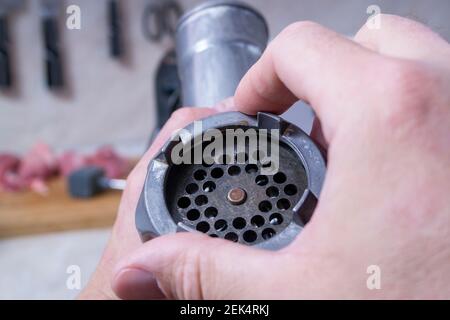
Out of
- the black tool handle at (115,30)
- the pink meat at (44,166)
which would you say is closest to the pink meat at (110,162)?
the pink meat at (44,166)

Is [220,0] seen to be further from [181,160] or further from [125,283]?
[125,283]

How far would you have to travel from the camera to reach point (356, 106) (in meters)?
0.31

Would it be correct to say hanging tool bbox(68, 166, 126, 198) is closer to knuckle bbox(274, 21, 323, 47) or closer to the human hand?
the human hand

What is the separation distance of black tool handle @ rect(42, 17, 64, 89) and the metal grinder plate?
0.98m

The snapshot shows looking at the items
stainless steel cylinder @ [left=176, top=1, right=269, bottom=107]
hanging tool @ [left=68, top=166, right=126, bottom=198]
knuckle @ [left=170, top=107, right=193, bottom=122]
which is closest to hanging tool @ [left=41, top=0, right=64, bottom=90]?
hanging tool @ [left=68, top=166, right=126, bottom=198]

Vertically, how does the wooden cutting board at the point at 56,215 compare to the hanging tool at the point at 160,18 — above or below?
below

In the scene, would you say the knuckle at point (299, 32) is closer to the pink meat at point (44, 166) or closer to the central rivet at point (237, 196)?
the central rivet at point (237, 196)

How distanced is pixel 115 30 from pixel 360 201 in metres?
1.12

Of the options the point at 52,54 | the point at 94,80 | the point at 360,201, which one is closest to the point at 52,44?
the point at 52,54

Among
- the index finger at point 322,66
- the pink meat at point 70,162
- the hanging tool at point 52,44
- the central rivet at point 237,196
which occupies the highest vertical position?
the hanging tool at point 52,44

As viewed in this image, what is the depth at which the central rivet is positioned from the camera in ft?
1.29

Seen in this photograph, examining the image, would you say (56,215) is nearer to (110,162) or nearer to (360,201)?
(110,162)

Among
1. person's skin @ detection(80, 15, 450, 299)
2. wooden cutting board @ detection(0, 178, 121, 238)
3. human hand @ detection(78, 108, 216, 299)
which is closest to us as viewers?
person's skin @ detection(80, 15, 450, 299)

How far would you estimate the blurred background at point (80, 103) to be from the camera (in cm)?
113
